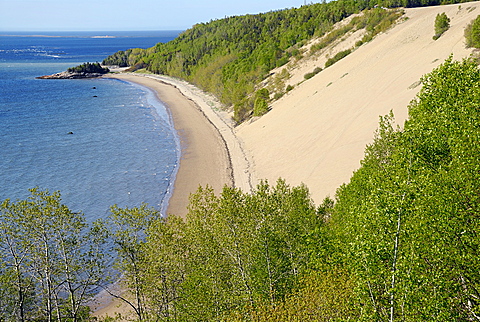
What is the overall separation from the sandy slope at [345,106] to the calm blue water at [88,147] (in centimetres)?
1388

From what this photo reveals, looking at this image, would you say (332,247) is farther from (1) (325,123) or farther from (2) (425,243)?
(1) (325,123)

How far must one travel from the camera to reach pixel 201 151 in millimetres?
59188

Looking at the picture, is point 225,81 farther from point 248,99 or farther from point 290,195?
point 290,195

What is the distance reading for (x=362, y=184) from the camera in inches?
808

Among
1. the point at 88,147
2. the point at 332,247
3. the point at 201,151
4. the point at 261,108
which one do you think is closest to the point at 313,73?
the point at 261,108

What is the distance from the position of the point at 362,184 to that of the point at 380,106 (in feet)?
90.8

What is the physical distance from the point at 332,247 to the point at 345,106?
3569 cm

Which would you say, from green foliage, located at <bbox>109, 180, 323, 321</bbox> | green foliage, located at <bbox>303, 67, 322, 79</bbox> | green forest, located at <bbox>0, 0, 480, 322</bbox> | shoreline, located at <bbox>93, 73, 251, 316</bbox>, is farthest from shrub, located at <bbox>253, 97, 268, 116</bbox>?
green foliage, located at <bbox>109, 180, 323, 321</bbox>

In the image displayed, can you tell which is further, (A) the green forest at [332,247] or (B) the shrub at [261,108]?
(B) the shrub at [261,108]

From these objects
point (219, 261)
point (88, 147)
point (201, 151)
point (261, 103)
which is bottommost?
point (201, 151)

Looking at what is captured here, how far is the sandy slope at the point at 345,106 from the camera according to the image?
4131cm

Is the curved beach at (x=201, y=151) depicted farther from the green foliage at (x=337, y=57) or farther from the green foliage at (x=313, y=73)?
the green foliage at (x=337, y=57)

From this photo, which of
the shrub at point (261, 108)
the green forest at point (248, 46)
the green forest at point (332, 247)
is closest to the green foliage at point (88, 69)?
the green forest at point (248, 46)

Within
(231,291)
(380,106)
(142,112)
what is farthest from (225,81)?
(231,291)
